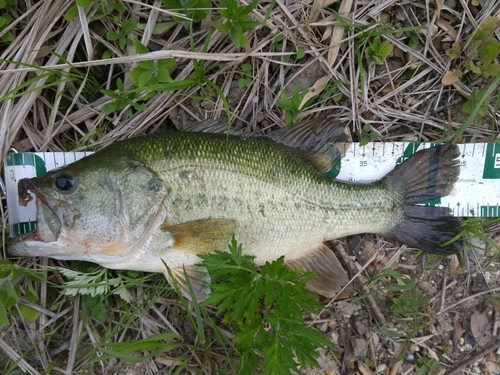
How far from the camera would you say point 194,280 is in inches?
113

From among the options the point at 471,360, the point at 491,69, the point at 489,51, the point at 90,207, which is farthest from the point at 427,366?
the point at 90,207

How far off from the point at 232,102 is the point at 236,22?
65 cm

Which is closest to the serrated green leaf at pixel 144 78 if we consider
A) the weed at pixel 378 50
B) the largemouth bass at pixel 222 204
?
the largemouth bass at pixel 222 204

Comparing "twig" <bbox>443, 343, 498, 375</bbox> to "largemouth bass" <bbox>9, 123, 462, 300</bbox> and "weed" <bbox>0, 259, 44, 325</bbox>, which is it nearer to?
"largemouth bass" <bbox>9, 123, 462, 300</bbox>

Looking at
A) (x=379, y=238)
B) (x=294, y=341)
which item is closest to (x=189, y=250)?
(x=294, y=341)

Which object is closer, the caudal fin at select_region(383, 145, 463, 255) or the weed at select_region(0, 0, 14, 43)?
the weed at select_region(0, 0, 14, 43)

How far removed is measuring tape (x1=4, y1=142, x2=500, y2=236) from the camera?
3.11m

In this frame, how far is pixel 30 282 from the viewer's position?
9.90ft

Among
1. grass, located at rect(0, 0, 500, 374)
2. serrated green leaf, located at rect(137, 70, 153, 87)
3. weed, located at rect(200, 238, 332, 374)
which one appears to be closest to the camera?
weed, located at rect(200, 238, 332, 374)

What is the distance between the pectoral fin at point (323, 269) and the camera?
120 inches

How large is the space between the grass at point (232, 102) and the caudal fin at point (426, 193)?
0.76 ft

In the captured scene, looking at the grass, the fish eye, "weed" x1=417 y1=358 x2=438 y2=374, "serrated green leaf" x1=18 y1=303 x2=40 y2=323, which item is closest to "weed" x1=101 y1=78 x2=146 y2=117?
the grass

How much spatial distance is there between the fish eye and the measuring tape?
59cm

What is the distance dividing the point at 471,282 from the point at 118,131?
10.6 feet
